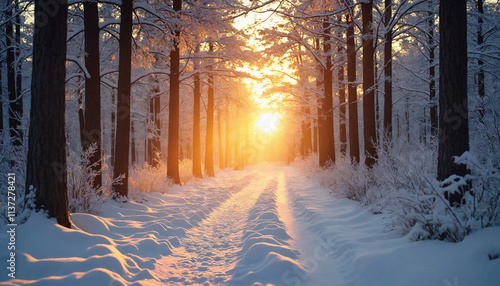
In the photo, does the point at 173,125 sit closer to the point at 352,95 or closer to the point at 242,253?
the point at 352,95

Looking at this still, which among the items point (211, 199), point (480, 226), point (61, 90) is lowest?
point (211, 199)

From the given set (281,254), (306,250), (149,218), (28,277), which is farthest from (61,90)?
(306,250)

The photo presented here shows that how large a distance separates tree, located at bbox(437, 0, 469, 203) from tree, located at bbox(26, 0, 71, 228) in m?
6.19

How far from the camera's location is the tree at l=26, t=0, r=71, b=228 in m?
3.95

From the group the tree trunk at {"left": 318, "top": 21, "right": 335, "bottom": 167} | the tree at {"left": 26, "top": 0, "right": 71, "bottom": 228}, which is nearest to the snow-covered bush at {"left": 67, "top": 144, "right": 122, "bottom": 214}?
the tree at {"left": 26, "top": 0, "right": 71, "bottom": 228}

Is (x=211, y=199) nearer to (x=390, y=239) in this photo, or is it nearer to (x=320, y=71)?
(x=390, y=239)

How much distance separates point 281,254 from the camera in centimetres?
400

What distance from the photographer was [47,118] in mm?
3984

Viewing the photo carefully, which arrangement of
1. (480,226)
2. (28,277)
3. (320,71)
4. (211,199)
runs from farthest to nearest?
(320,71) → (211,199) → (480,226) → (28,277)

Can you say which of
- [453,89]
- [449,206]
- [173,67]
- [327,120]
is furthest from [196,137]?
[449,206]

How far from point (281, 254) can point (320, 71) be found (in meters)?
13.2

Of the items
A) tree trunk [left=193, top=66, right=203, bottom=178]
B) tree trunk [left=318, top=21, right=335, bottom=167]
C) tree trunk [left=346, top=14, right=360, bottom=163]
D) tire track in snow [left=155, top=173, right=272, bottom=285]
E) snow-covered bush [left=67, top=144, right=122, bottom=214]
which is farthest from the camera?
tree trunk [left=193, top=66, right=203, bottom=178]

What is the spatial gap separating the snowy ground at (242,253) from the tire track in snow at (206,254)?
0.05 feet

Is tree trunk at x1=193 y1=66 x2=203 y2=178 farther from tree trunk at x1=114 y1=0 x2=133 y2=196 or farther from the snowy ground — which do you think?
the snowy ground
